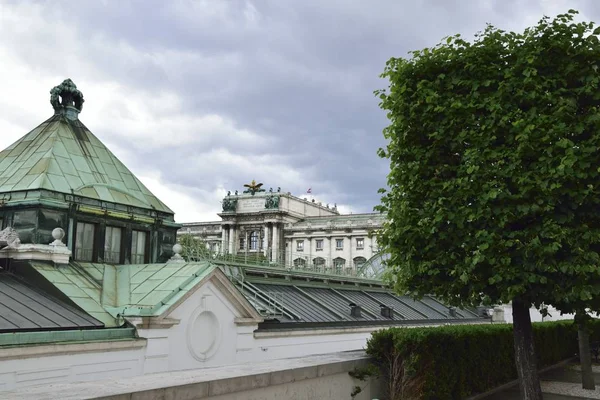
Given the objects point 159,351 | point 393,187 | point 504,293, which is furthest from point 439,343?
point 159,351

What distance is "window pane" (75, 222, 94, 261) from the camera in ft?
69.7

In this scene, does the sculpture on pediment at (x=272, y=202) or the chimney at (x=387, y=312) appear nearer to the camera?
the chimney at (x=387, y=312)

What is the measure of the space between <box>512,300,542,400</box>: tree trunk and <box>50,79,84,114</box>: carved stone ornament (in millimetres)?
20056

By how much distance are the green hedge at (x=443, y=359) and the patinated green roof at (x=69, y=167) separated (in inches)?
530

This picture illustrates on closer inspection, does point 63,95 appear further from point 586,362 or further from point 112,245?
point 586,362

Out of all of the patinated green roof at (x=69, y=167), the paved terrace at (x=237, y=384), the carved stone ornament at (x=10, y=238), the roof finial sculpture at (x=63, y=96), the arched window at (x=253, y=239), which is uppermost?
the arched window at (x=253, y=239)

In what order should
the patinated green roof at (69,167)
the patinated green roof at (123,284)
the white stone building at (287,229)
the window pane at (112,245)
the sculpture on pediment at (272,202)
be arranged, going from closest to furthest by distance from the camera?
the patinated green roof at (123,284) < the patinated green roof at (69,167) < the window pane at (112,245) < the white stone building at (287,229) < the sculpture on pediment at (272,202)

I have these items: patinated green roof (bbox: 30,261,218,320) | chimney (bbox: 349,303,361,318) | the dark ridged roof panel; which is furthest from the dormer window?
chimney (bbox: 349,303,361,318)

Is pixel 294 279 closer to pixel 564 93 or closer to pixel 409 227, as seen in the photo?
pixel 409 227

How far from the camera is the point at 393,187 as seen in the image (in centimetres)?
1539

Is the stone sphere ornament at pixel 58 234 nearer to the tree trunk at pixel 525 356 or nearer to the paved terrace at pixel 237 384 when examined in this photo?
the paved terrace at pixel 237 384

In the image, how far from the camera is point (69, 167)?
74.0 feet

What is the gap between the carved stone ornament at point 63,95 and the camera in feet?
82.5

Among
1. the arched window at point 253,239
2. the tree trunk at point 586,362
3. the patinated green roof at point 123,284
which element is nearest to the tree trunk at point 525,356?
the tree trunk at point 586,362
